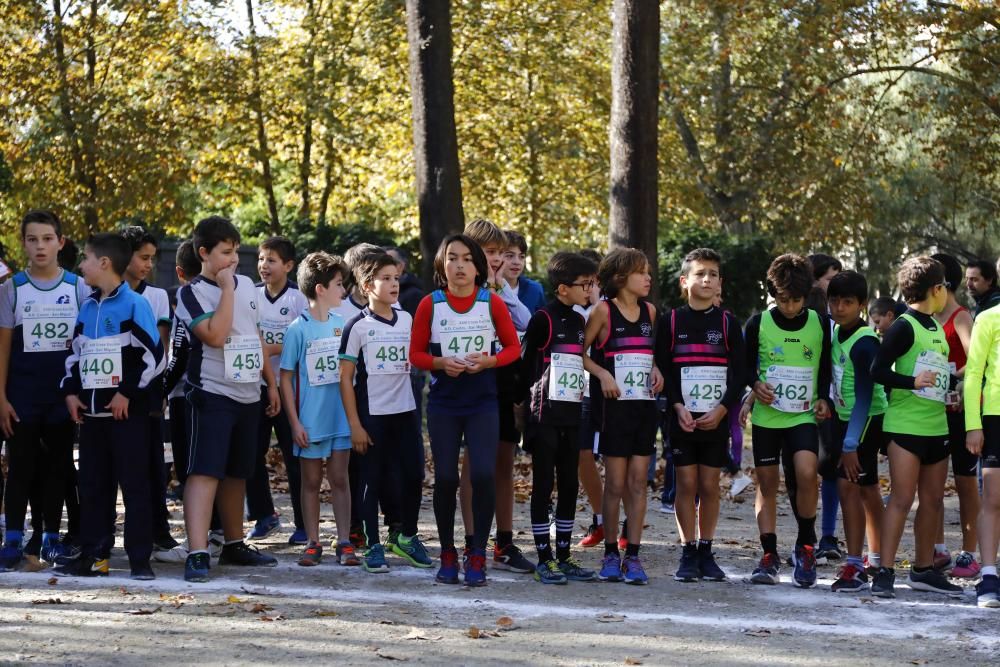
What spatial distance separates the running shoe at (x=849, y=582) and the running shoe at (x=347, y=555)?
9.23 ft

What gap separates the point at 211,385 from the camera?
7875 mm

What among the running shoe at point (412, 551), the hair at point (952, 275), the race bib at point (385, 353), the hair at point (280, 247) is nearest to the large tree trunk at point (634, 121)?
the hair at point (280, 247)

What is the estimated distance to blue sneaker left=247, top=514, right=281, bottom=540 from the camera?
31.1 feet

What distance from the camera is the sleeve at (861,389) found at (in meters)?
7.91

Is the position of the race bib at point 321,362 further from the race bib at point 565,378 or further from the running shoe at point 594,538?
the running shoe at point 594,538

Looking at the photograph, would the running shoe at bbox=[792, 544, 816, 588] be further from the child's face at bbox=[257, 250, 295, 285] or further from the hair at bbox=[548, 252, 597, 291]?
the child's face at bbox=[257, 250, 295, 285]

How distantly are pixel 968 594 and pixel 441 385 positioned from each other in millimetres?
3180

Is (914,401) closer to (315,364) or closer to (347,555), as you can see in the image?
(347,555)


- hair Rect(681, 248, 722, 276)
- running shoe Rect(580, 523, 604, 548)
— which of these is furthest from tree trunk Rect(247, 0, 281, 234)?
hair Rect(681, 248, 722, 276)

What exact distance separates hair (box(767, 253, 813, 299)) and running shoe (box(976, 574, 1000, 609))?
187cm

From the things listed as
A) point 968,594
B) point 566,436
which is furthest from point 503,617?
point 968,594

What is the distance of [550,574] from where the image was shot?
26.0 feet

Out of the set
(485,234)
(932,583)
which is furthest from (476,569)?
(932,583)

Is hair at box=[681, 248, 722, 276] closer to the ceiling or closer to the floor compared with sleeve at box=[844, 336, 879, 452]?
closer to the ceiling
